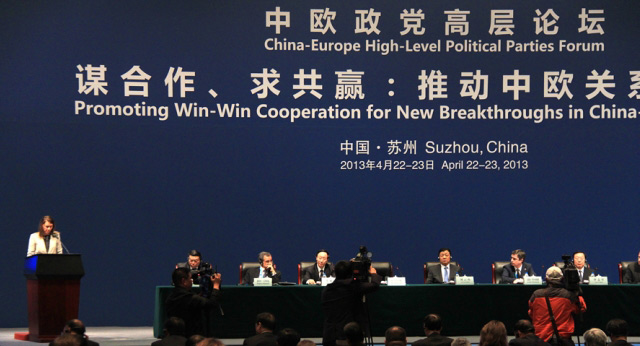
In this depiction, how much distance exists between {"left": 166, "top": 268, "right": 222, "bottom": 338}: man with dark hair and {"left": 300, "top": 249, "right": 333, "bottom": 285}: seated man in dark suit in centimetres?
338

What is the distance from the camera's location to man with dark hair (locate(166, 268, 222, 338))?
237 inches

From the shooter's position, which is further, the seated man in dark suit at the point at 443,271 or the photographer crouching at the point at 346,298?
the seated man in dark suit at the point at 443,271

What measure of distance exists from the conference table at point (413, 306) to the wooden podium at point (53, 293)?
817 mm

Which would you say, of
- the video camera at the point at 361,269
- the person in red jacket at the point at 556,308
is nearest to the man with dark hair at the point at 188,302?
the video camera at the point at 361,269

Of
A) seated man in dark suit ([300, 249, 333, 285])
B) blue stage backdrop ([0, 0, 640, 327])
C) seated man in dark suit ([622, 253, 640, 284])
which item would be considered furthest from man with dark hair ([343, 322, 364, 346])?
blue stage backdrop ([0, 0, 640, 327])

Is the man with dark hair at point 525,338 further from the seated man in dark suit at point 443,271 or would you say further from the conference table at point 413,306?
the seated man in dark suit at point 443,271

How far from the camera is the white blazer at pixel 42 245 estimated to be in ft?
30.8

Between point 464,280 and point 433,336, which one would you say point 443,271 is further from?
point 433,336

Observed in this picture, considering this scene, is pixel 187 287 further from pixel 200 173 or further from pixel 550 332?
pixel 200 173

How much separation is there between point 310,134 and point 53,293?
384 cm

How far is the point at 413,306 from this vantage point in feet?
28.4

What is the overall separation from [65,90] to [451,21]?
4.81 meters

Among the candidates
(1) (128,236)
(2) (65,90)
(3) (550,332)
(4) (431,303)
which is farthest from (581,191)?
(2) (65,90)

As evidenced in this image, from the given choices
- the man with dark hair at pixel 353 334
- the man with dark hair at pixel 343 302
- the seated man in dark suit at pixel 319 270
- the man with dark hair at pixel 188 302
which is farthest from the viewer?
the seated man in dark suit at pixel 319 270
